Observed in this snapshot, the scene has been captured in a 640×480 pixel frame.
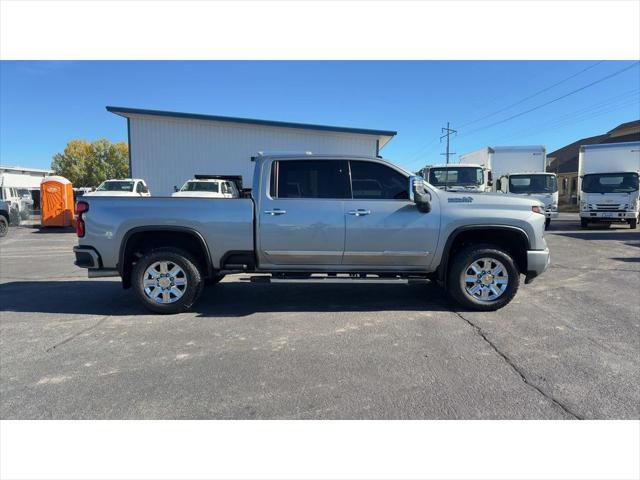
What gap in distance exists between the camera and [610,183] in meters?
15.7

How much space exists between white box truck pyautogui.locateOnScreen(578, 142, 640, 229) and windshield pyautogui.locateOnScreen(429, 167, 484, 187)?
5.02m

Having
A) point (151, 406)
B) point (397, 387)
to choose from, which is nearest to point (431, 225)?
point (397, 387)

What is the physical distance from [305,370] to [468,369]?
144 cm

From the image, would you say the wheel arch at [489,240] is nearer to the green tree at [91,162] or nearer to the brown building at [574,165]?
the brown building at [574,165]

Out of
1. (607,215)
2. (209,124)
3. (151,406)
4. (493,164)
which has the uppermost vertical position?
(209,124)

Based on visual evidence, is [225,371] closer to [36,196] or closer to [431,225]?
[431,225]

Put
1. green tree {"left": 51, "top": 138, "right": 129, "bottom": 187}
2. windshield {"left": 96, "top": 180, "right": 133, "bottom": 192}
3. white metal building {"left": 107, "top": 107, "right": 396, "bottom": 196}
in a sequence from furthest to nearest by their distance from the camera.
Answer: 1. green tree {"left": 51, "top": 138, "right": 129, "bottom": 187}
2. white metal building {"left": 107, "top": 107, "right": 396, "bottom": 196}
3. windshield {"left": 96, "top": 180, "right": 133, "bottom": 192}

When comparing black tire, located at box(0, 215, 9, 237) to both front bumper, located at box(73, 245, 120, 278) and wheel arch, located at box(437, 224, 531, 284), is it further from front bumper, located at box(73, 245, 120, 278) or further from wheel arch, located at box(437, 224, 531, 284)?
wheel arch, located at box(437, 224, 531, 284)

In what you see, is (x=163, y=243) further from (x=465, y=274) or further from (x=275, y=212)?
(x=465, y=274)

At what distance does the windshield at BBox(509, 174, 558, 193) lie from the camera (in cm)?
1622

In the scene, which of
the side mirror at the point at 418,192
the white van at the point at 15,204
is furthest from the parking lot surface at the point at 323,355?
the white van at the point at 15,204

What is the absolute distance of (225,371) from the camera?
3398mm

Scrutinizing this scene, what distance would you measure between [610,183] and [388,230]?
15.6 metres

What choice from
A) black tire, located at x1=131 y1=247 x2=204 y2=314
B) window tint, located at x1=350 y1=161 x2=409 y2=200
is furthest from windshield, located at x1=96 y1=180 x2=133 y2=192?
window tint, located at x1=350 y1=161 x2=409 y2=200
